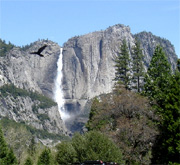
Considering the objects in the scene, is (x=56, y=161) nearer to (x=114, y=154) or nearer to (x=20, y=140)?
(x=114, y=154)

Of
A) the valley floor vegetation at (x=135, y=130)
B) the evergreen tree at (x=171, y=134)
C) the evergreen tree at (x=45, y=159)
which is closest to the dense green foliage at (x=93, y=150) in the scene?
the valley floor vegetation at (x=135, y=130)

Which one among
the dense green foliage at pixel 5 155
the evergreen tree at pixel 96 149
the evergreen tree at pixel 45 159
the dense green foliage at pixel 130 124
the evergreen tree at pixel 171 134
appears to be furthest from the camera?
the evergreen tree at pixel 45 159

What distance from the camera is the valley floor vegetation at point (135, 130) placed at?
3872 centimetres

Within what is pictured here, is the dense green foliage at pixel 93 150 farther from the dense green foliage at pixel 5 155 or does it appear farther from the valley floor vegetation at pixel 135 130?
the dense green foliage at pixel 5 155

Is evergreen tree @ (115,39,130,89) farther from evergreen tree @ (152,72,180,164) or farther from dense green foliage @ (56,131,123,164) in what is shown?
evergreen tree @ (152,72,180,164)

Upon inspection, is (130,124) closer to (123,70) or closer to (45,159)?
(45,159)

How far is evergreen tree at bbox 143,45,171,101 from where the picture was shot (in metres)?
56.7

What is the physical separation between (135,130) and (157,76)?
12.7 metres

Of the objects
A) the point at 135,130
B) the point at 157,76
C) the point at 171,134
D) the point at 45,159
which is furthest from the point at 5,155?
the point at 157,76

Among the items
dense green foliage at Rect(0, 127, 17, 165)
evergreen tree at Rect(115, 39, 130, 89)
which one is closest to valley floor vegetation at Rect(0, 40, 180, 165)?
dense green foliage at Rect(0, 127, 17, 165)

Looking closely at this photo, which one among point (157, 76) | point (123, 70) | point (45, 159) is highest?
point (123, 70)

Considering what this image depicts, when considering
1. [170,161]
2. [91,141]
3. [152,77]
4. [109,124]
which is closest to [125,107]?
[109,124]

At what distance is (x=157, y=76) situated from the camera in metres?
60.1

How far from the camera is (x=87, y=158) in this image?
40844 mm
